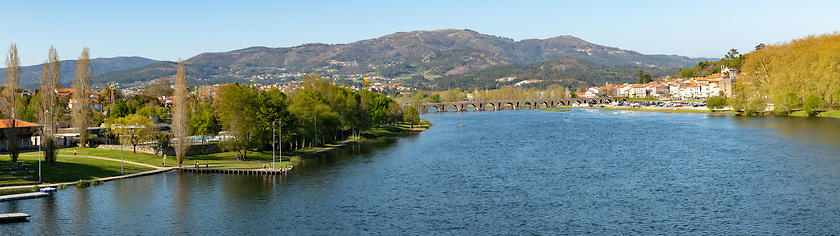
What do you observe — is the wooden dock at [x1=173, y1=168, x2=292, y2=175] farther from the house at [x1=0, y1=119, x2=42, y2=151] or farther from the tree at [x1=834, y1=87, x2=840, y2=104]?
the tree at [x1=834, y1=87, x2=840, y2=104]

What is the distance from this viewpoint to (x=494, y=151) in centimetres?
8519

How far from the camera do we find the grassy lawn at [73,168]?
55.8 metres

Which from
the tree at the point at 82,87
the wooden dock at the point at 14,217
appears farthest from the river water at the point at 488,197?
the tree at the point at 82,87

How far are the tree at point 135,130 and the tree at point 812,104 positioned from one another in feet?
448

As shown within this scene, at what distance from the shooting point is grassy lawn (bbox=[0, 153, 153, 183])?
5578 cm

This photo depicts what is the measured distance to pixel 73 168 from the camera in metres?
60.0

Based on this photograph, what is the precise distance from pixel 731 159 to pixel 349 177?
4675cm

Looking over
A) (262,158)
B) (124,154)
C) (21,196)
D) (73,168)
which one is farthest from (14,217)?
(262,158)

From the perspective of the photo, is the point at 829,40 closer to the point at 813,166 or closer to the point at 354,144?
the point at 813,166

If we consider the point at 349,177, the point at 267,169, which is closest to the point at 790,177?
the point at 349,177

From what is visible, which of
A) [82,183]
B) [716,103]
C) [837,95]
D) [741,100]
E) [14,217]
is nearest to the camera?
[14,217]

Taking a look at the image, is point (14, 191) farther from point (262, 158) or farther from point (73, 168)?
point (262, 158)

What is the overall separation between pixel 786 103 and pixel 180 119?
447ft

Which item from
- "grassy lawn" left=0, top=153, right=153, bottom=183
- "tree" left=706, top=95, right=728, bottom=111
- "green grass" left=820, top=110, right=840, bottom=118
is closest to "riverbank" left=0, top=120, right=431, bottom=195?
"grassy lawn" left=0, top=153, right=153, bottom=183
